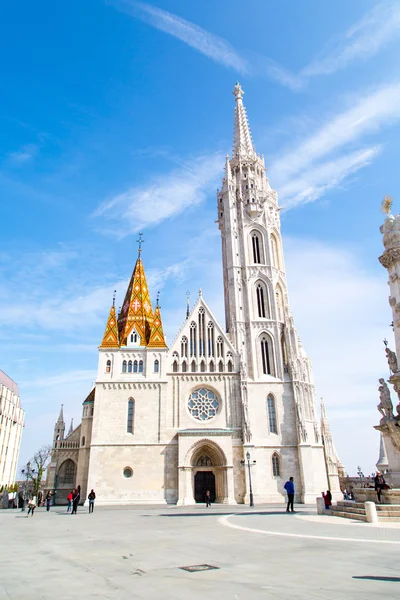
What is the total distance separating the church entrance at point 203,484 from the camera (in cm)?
3272

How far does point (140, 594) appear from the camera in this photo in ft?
17.9

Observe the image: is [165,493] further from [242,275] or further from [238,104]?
[238,104]

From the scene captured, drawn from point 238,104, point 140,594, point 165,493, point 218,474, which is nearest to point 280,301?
point 218,474

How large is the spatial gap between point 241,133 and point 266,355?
28265mm

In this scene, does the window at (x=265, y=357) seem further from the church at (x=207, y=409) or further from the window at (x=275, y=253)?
the window at (x=275, y=253)

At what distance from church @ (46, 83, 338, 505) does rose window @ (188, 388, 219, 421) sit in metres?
0.08

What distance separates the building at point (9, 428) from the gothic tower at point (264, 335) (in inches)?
2124

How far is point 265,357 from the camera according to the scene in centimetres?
3709

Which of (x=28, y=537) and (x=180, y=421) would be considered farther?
(x=180, y=421)

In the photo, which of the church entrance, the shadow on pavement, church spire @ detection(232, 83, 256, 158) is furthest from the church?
the shadow on pavement

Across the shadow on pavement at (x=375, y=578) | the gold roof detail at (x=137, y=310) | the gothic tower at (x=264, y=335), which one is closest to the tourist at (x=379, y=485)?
the shadow on pavement at (x=375, y=578)

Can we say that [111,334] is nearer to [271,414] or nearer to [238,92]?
[271,414]

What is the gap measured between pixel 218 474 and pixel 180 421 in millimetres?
4998

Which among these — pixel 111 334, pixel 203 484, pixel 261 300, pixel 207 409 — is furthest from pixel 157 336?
pixel 203 484
